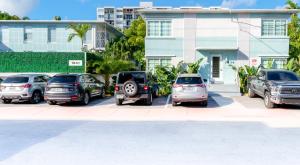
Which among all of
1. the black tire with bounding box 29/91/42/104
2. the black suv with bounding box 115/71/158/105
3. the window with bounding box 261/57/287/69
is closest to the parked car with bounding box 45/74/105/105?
the black tire with bounding box 29/91/42/104

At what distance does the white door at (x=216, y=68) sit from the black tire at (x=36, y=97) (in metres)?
13.8

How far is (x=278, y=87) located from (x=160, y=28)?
1247 cm

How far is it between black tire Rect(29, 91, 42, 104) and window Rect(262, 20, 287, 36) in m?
17.4

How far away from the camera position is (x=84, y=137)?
8867 mm

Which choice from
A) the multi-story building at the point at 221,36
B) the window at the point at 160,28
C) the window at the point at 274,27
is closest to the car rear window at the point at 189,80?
the multi-story building at the point at 221,36

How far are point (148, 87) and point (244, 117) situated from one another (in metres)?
5.21

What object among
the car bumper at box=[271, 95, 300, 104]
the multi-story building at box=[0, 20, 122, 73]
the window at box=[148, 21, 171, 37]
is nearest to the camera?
the car bumper at box=[271, 95, 300, 104]

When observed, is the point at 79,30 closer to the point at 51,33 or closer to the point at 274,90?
the point at 51,33

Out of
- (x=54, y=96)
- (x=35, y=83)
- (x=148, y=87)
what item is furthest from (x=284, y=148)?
(x=35, y=83)

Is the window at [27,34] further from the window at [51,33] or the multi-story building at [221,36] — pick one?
the multi-story building at [221,36]

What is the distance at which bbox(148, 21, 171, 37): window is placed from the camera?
993 inches

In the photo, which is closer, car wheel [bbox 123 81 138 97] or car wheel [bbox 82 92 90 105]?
car wheel [bbox 123 81 138 97]

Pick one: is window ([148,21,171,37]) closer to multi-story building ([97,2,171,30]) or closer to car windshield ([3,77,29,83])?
car windshield ([3,77,29,83])

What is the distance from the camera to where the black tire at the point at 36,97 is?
56.6 feet
